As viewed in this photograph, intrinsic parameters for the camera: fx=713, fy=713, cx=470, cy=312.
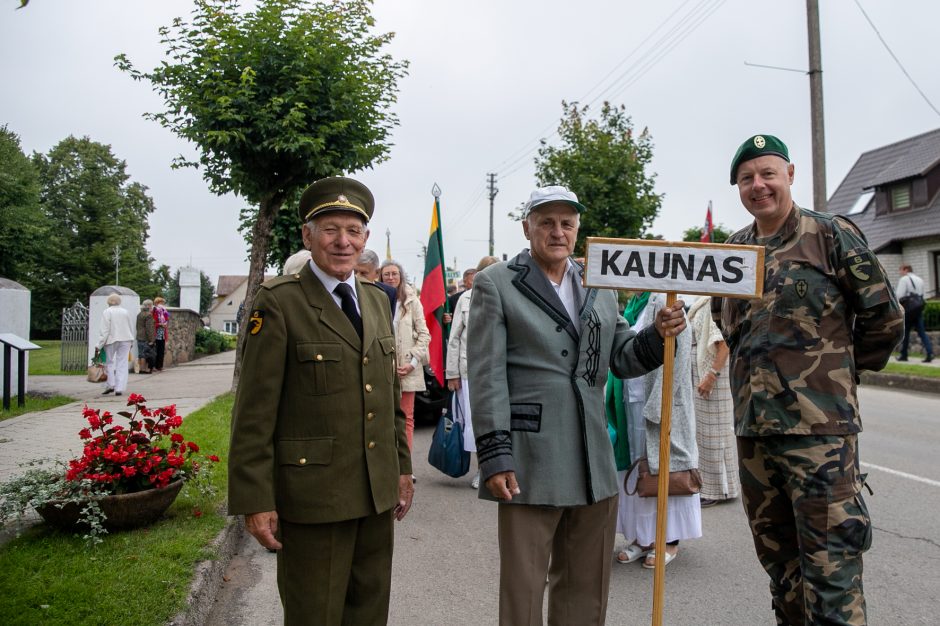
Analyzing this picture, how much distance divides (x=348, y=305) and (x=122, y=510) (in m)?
2.68

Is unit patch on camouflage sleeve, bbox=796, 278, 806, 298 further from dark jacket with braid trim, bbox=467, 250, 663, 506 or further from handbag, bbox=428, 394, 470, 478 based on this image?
handbag, bbox=428, 394, 470, 478

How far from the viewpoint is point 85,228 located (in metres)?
51.8

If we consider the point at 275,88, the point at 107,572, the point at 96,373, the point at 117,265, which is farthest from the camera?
the point at 117,265

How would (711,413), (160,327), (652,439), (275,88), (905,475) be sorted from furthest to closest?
(160,327)
(275,88)
(905,475)
(711,413)
(652,439)

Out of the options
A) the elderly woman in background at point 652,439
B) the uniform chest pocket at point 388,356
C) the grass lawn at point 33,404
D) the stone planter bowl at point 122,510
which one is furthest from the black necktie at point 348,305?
the grass lawn at point 33,404

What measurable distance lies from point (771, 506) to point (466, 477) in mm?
4523

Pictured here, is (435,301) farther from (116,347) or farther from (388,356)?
(116,347)

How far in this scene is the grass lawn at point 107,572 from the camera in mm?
3244

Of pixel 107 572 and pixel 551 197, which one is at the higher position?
pixel 551 197

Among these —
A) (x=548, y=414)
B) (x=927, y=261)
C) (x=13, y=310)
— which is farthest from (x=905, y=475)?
(x=927, y=261)

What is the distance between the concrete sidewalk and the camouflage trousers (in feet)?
17.4

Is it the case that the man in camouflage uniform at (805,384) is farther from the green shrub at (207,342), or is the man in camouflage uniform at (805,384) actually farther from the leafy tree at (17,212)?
the leafy tree at (17,212)

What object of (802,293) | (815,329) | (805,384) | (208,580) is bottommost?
(208,580)

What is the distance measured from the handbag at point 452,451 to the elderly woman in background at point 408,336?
29cm
